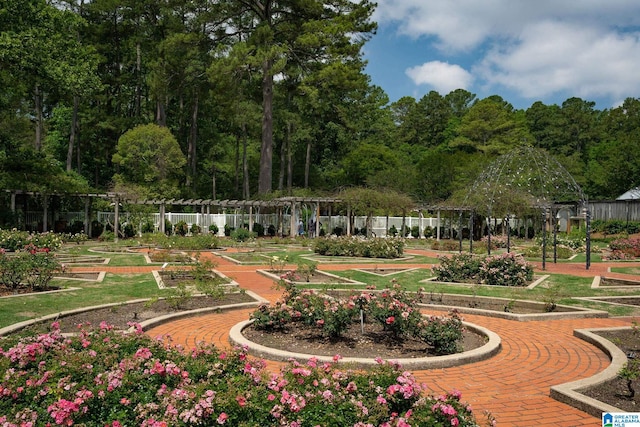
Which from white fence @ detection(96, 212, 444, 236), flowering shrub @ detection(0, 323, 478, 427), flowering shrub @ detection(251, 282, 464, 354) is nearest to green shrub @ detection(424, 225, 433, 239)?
white fence @ detection(96, 212, 444, 236)

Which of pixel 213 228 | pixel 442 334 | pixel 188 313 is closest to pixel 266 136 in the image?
pixel 213 228

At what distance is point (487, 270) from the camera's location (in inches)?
497

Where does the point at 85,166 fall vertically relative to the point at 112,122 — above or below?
below

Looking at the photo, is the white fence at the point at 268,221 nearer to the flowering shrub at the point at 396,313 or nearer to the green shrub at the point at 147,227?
the green shrub at the point at 147,227

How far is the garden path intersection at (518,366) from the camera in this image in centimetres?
449

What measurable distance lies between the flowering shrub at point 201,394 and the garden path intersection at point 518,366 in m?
1.17

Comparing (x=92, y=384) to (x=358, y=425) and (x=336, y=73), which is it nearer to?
(x=358, y=425)

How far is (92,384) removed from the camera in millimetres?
3822

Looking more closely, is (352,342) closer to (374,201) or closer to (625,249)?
(625,249)

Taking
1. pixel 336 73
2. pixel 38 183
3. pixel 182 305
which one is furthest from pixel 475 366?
pixel 336 73

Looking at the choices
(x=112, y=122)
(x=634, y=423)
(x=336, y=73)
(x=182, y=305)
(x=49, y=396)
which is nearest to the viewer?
(x=49, y=396)

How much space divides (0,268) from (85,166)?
132 ft

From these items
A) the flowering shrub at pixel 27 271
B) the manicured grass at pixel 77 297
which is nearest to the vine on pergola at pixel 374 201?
the manicured grass at pixel 77 297

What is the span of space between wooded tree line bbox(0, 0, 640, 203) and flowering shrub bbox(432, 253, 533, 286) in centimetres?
2069
